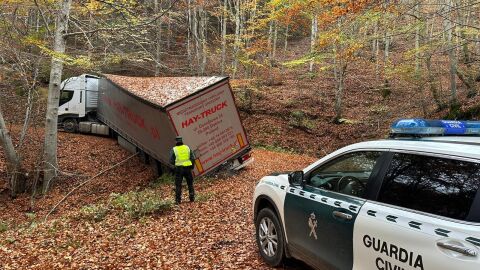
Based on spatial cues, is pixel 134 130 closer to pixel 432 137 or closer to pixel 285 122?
pixel 285 122

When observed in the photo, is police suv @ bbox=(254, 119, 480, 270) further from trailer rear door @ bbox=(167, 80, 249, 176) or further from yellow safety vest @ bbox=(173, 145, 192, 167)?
trailer rear door @ bbox=(167, 80, 249, 176)

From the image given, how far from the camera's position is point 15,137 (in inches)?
780

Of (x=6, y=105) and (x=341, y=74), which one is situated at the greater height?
(x=341, y=74)

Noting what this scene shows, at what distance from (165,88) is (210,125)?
343cm

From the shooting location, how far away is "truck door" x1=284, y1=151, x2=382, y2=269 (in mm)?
3785

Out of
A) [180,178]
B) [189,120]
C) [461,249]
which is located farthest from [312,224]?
[189,120]

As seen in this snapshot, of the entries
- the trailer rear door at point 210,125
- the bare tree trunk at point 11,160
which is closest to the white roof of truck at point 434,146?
the trailer rear door at point 210,125

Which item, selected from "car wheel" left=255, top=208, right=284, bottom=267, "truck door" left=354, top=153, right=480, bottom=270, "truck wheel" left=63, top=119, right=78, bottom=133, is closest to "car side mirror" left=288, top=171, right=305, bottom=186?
"car wheel" left=255, top=208, right=284, bottom=267

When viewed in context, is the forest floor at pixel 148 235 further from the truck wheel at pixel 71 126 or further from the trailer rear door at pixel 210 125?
the truck wheel at pixel 71 126

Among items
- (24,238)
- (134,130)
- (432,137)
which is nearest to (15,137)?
(134,130)

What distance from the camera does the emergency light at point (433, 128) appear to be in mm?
3650

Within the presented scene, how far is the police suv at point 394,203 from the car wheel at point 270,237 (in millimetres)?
126

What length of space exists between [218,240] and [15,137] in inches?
662

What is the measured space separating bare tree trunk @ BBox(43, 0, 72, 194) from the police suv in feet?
38.4
